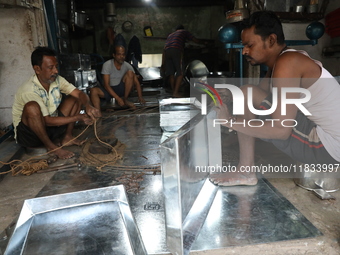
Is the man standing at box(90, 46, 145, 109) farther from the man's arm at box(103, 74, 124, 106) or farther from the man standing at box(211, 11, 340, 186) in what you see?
the man standing at box(211, 11, 340, 186)

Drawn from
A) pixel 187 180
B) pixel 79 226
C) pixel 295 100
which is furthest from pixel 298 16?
pixel 79 226

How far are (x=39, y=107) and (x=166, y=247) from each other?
2.21 meters

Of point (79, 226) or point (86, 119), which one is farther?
point (86, 119)

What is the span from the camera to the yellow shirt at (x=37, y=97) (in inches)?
122

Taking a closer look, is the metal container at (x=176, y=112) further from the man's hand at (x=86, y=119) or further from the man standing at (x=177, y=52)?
the man standing at (x=177, y=52)

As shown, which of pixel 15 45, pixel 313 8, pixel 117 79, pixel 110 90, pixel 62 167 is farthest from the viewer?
pixel 117 79

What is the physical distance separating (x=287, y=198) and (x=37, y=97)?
265cm

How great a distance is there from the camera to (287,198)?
2113 millimetres

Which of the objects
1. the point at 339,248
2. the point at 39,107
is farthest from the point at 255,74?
the point at 339,248

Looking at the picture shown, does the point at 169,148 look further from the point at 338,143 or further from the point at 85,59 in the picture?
the point at 85,59

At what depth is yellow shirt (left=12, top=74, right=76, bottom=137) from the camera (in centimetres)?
310

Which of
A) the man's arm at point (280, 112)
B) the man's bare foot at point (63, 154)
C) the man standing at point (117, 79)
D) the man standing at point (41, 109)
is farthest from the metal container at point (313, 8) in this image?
the man's bare foot at point (63, 154)

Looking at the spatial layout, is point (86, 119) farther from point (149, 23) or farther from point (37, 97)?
point (149, 23)

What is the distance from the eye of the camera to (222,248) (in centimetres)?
158
